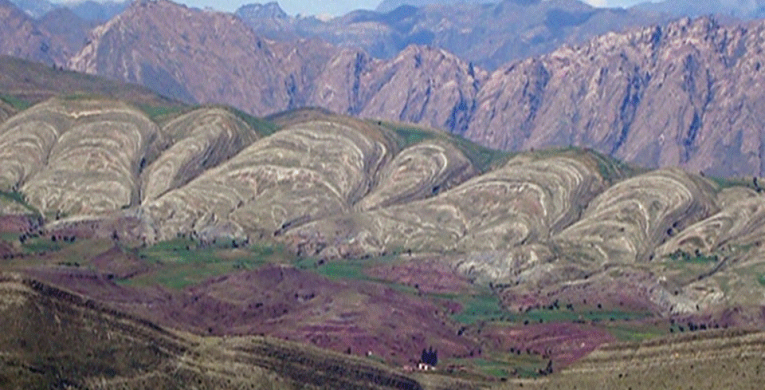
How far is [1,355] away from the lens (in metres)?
183

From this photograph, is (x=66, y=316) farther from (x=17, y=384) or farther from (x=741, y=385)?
(x=741, y=385)

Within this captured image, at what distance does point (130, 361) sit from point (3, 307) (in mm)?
15882

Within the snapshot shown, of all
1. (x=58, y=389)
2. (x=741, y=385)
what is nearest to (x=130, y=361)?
(x=58, y=389)

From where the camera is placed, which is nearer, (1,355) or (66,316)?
(1,355)

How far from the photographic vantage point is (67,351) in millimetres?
→ 192250

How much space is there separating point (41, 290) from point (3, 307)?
8.40 m

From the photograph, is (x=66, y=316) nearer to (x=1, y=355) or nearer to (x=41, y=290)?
(x=41, y=290)

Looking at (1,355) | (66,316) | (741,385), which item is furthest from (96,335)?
(741,385)

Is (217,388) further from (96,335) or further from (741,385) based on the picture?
(741,385)

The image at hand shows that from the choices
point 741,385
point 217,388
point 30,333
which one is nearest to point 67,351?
point 30,333

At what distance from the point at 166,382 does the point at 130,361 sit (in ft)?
19.4

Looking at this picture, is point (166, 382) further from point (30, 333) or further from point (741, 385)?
point (741, 385)

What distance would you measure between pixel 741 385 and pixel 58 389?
74785 mm

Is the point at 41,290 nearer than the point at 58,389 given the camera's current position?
No
